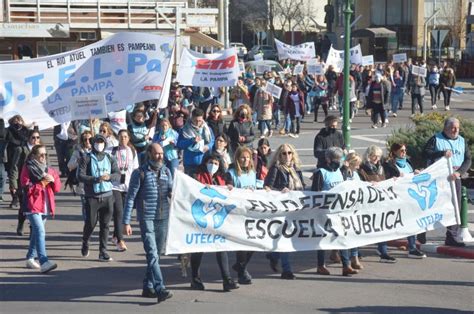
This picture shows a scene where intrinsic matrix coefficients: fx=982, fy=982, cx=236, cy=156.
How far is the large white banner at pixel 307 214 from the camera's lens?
1019 cm

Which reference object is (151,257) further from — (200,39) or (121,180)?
(200,39)

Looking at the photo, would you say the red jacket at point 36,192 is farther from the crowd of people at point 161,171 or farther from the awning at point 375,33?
the awning at point 375,33

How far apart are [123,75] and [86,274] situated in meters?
3.32

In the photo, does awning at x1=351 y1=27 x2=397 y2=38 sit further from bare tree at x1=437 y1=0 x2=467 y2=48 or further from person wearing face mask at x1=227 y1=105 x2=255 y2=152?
person wearing face mask at x1=227 y1=105 x2=255 y2=152

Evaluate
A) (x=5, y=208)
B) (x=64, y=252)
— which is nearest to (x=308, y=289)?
(x=64, y=252)

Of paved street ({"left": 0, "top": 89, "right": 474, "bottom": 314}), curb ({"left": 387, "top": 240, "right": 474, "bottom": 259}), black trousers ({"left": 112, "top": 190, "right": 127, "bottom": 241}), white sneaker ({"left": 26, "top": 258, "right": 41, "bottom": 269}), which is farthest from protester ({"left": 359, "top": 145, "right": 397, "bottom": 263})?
white sneaker ({"left": 26, "top": 258, "right": 41, "bottom": 269})

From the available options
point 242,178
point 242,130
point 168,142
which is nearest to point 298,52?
point 242,130

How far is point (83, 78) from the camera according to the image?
13.3 m

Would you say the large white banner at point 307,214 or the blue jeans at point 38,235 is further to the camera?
the blue jeans at point 38,235

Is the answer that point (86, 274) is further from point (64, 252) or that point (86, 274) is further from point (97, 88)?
point (97, 88)

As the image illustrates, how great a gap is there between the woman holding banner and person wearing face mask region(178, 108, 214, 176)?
336 centimetres

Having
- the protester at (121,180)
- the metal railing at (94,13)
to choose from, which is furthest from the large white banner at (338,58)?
the protester at (121,180)

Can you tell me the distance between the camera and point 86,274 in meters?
11.2

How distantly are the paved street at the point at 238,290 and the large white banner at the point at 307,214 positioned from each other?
0.46m
